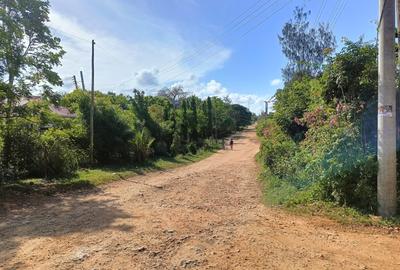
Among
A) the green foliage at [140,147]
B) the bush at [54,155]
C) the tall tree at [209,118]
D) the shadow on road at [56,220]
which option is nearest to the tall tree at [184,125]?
the tall tree at [209,118]

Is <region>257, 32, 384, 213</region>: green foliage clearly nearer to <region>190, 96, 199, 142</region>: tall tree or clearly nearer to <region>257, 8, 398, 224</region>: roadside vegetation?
<region>257, 8, 398, 224</region>: roadside vegetation

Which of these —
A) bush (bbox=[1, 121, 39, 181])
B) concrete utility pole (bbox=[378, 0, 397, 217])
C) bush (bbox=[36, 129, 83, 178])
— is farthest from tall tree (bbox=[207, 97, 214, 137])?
concrete utility pole (bbox=[378, 0, 397, 217])

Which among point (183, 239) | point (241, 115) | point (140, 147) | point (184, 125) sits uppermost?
point (241, 115)

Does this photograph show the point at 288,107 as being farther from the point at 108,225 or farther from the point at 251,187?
the point at 108,225

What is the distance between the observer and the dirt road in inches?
200

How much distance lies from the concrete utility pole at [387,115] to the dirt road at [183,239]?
0.99 m

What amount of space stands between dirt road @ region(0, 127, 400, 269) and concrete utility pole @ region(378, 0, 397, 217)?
991 mm

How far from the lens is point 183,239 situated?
237 inches

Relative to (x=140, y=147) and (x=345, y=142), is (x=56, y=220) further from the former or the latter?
(x=140, y=147)

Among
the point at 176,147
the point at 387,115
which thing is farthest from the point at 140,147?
the point at 387,115

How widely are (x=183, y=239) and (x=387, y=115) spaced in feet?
15.0

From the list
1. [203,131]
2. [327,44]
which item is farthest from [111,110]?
[203,131]

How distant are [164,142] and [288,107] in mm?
14835

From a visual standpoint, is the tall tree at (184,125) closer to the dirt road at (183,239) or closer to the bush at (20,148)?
the bush at (20,148)
